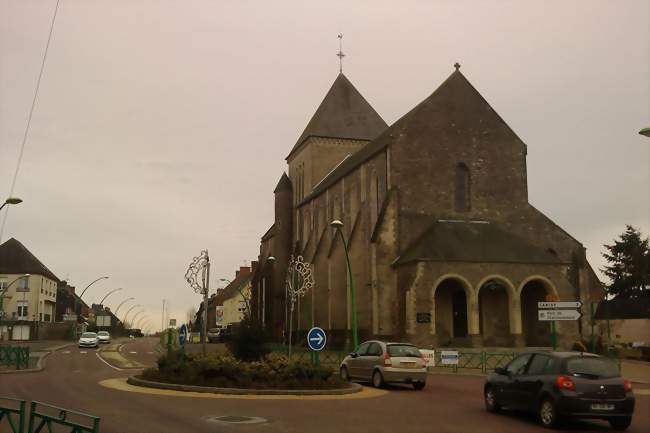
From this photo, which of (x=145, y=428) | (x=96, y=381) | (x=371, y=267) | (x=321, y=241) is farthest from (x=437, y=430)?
(x=321, y=241)

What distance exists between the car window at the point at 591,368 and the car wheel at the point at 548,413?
25.7 inches

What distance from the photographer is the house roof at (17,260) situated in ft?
241

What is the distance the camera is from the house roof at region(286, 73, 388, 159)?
207 feet

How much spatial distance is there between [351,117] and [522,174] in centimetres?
2370

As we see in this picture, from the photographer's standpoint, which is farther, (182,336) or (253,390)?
(182,336)

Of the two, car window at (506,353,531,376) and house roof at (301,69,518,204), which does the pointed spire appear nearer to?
house roof at (301,69,518,204)

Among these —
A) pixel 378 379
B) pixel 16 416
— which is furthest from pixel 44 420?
pixel 378 379

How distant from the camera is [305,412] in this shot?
42.5 feet

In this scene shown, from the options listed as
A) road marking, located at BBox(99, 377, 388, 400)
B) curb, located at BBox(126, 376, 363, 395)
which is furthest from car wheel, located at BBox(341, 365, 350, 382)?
curb, located at BBox(126, 376, 363, 395)

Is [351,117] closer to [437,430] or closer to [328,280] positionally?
[328,280]

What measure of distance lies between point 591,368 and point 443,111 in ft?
108

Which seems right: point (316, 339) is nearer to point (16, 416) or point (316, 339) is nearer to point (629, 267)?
point (16, 416)

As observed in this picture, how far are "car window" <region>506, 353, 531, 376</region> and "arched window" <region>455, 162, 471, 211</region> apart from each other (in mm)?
29861

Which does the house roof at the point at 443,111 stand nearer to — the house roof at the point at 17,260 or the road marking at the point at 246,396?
the road marking at the point at 246,396
